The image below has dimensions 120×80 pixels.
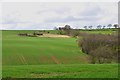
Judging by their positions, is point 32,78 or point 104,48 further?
point 104,48

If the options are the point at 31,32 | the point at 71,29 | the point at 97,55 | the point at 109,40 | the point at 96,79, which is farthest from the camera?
the point at 31,32

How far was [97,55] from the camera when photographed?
49.6 meters

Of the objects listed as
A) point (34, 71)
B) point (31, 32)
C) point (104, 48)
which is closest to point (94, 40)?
point (104, 48)

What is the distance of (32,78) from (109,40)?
4043cm

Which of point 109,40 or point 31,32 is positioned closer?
point 109,40

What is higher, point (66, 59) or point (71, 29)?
point (71, 29)

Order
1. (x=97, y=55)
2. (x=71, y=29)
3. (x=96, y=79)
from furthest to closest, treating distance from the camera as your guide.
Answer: (x=71, y=29)
(x=97, y=55)
(x=96, y=79)

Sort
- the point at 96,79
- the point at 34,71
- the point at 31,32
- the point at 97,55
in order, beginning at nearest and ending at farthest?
1. the point at 96,79
2. the point at 34,71
3. the point at 97,55
4. the point at 31,32

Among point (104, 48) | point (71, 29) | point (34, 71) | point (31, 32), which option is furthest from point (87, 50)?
point (31, 32)

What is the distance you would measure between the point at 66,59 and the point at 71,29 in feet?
172

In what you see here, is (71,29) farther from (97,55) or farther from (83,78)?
(83,78)

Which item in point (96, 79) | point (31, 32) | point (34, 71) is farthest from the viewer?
point (31, 32)

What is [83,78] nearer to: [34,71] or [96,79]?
[96,79]

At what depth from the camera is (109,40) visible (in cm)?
5559
